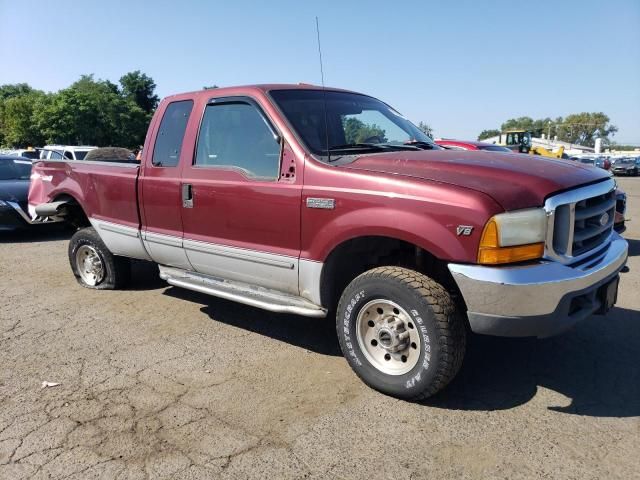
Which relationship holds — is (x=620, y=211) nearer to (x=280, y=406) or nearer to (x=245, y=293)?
(x=245, y=293)

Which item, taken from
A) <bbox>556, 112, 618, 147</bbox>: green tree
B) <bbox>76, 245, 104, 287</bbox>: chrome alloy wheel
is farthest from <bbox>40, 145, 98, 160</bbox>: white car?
<bbox>556, 112, 618, 147</bbox>: green tree

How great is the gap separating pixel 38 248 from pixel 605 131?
136 m

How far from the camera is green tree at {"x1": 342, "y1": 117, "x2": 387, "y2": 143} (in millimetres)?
4152

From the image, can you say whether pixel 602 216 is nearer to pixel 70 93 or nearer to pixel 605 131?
pixel 70 93

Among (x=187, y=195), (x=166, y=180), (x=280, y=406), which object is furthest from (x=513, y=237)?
(x=166, y=180)

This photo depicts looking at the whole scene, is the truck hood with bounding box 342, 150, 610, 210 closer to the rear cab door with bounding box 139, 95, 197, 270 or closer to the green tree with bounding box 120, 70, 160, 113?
the rear cab door with bounding box 139, 95, 197, 270

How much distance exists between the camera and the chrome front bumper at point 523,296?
9.23 feet

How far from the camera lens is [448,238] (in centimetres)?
293

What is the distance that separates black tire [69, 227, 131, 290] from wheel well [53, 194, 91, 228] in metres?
0.38

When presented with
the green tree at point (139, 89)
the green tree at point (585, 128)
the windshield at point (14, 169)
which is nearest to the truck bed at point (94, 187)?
the windshield at point (14, 169)

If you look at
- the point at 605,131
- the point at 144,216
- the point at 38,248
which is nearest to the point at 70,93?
the point at 38,248

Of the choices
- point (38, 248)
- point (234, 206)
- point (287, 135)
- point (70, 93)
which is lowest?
point (38, 248)

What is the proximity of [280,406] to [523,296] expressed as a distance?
1607 mm

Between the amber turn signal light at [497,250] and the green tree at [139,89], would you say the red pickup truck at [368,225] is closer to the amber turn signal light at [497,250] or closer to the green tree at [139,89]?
the amber turn signal light at [497,250]
